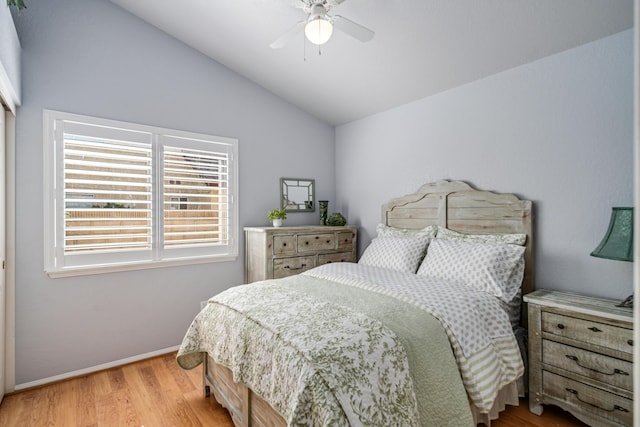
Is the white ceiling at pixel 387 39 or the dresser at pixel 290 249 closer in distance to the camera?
the white ceiling at pixel 387 39

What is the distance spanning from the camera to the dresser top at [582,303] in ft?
5.99

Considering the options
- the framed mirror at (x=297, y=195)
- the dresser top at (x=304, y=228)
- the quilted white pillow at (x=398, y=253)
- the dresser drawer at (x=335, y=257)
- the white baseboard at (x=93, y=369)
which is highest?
the framed mirror at (x=297, y=195)

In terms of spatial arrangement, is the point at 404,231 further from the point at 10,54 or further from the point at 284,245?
the point at 10,54

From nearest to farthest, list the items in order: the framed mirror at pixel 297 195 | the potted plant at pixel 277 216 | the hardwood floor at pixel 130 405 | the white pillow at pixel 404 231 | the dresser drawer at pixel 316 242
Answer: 1. the hardwood floor at pixel 130 405
2. the white pillow at pixel 404 231
3. the dresser drawer at pixel 316 242
4. the potted plant at pixel 277 216
5. the framed mirror at pixel 297 195

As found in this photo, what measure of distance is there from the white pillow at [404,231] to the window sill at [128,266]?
5.08ft

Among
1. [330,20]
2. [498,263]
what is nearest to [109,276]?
[330,20]

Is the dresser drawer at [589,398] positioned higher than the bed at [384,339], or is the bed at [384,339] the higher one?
the bed at [384,339]

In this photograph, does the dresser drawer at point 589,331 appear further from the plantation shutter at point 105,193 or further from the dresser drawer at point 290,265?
Answer: the plantation shutter at point 105,193

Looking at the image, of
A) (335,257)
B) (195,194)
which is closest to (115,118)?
(195,194)

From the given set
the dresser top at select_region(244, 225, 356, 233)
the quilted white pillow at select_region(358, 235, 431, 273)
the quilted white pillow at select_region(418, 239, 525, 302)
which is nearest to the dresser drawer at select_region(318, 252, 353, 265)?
the dresser top at select_region(244, 225, 356, 233)

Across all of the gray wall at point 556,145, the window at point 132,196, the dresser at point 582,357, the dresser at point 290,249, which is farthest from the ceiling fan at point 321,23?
the dresser at point 582,357

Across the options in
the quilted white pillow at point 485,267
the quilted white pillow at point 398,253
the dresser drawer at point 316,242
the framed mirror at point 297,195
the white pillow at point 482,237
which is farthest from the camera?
the framed mirror at point 297,195

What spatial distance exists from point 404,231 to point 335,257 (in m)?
0.84

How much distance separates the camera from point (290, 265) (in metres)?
3.33
